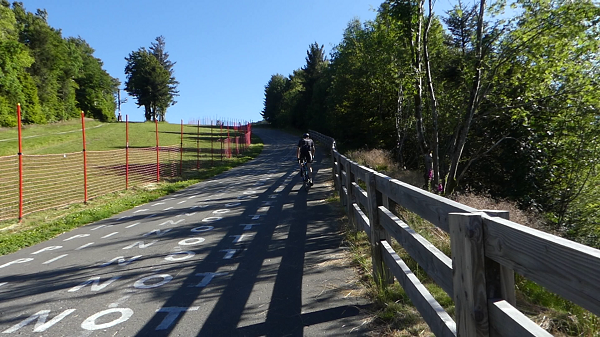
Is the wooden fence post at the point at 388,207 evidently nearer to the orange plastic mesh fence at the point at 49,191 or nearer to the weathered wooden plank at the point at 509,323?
the weathered wooden plank at the point at 509,323

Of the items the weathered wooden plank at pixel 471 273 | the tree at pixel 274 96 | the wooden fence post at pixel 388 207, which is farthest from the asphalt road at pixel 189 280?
the tree at pixel 274 96

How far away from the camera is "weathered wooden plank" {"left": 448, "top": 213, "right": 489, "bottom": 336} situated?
224cm

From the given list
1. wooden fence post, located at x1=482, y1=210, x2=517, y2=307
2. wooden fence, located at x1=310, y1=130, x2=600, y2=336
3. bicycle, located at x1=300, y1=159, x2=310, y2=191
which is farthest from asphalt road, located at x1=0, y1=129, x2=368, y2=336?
bicycle, located at x1=300, y1=159, x2=310, y2=191

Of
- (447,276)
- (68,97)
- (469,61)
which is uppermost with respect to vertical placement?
(68,97)

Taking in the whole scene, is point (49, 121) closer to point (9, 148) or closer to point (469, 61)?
point (9, 148)

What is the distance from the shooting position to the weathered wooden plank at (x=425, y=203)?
2732mm

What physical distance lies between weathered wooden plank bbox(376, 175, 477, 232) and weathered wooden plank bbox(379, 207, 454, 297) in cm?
22

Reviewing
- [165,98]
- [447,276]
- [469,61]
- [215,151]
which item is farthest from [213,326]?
[165,98]

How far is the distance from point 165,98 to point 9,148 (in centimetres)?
6354

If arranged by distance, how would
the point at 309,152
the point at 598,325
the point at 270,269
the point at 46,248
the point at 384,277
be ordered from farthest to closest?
the point at 309,152 < the point at 46,248 < the point at 270,269 < the point at 384,277 < the point at 598,325

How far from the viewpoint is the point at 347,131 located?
36.2 m

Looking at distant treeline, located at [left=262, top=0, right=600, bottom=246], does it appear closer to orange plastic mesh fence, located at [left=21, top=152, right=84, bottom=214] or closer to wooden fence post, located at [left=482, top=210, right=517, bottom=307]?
wooden fence post, located at [left=482, top=210, right=517, bottom=307]

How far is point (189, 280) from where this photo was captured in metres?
5.59

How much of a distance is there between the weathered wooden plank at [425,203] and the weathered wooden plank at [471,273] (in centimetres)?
19
